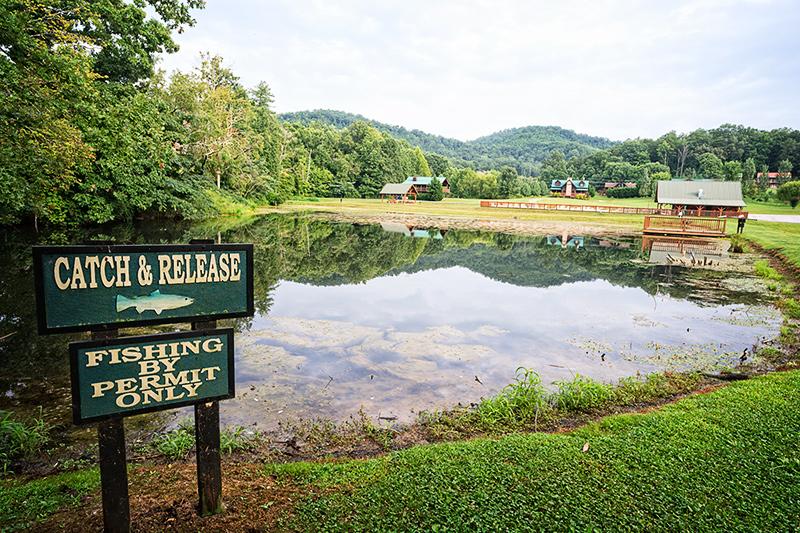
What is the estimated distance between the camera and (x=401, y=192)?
71.6m

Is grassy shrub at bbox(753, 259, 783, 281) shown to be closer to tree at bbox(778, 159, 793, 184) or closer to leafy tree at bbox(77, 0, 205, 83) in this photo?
leafy tree at bbox(77, 0, 205, 83)

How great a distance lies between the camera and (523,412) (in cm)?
606

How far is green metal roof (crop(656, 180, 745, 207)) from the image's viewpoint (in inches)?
1559

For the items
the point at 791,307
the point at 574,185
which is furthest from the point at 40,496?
the point at 574,185

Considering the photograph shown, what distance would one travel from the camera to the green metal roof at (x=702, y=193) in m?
39.6

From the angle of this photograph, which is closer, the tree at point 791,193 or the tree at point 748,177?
the tree at point 791,193

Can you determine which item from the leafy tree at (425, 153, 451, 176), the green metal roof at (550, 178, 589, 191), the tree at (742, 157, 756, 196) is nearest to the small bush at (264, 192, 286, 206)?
the tree at (742, 157, 756, 196)

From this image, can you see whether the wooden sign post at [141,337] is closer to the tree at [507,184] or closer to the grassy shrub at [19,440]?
the grassy shrub at [19,440]

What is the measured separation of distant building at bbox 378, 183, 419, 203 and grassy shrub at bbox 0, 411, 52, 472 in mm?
66192

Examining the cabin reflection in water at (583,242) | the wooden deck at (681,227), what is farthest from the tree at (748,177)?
the cabin reflection in water at (583,242)

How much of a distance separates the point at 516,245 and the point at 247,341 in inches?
799

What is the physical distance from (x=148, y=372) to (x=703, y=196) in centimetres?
4739

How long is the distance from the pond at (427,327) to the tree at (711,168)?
259 ft

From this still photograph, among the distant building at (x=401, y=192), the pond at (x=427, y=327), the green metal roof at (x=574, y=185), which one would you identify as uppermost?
the green metal roof at (x=574, y=185)
